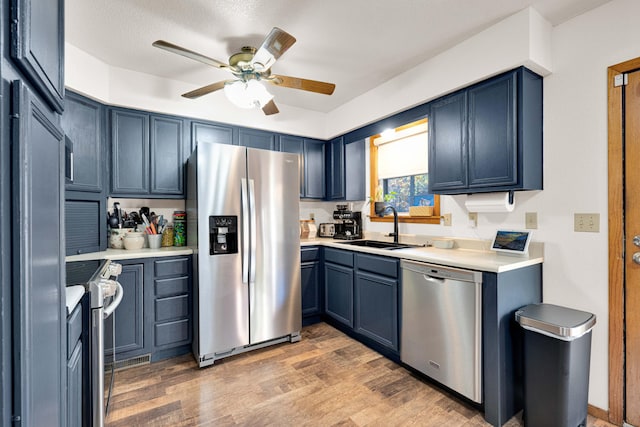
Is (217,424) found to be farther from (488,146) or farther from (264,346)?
(488,146)

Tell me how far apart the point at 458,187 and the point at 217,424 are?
2.28 metres

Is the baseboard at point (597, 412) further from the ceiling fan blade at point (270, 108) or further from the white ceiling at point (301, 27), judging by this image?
the ceiling fan blade at point (270, 108)

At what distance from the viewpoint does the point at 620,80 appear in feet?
5.87

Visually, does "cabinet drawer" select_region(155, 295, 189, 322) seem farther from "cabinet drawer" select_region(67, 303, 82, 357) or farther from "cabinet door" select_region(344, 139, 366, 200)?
"cabinet door" select_region(344, 139, 366, 200)

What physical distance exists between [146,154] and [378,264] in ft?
7.67

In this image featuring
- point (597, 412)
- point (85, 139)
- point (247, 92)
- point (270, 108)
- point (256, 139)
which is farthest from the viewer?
point (256, 139)

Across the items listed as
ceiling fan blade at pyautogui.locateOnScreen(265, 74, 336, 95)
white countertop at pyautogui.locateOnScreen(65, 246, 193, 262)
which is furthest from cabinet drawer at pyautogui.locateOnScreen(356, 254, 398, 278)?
white countertop at pyautogui.locateOnScreen(65, 246, 193, 262)

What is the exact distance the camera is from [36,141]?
707 mm

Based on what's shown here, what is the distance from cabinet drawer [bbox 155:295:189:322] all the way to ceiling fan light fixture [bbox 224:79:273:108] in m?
1.72

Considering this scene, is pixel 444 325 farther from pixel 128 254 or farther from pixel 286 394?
pixel 128 254

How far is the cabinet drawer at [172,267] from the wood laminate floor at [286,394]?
735 millimetres

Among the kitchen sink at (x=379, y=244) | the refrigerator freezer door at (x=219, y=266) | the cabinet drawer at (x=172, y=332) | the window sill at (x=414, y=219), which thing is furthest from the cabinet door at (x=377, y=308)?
the cabinet drawer at (x=172, y=332)

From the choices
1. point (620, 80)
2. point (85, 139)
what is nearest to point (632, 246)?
point (620, 80)

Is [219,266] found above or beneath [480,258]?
beneath
